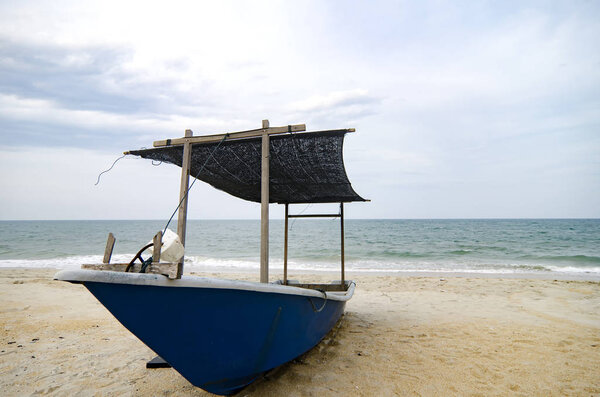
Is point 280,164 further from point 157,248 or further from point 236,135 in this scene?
point 157,248

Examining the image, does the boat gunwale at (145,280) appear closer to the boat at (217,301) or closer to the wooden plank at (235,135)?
the boat at (217,301)

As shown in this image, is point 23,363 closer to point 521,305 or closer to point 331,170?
point 331,170

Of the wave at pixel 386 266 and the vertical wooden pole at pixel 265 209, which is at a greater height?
the vertical wooden pole at pixel 265 209

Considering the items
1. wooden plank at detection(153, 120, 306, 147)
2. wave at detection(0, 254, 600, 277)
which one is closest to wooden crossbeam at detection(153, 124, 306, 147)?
wooden plank at detection(153, 120, 306, 147)

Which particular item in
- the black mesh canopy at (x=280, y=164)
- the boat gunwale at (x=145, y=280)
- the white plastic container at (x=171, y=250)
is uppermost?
the black mesh canopy at (x=280, y=164)

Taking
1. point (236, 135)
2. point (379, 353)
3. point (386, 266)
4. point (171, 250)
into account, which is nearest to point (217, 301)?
point (171, 250)

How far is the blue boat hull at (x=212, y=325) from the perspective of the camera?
6.12 feet

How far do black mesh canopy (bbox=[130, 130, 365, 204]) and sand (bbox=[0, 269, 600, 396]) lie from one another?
7.37 ft

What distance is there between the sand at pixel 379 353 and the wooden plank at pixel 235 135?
254 cm

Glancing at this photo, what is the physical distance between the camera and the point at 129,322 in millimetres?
1921

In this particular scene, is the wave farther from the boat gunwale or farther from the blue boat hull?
the boat gunwale

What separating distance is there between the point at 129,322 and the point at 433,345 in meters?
3.76

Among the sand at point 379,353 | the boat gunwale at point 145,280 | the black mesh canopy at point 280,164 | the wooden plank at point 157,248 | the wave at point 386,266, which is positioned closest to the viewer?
the boat gunwale at point 145,280

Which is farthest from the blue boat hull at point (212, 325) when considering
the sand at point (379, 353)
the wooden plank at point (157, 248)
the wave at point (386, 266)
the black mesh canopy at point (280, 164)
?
the wave at point (386, 266)
